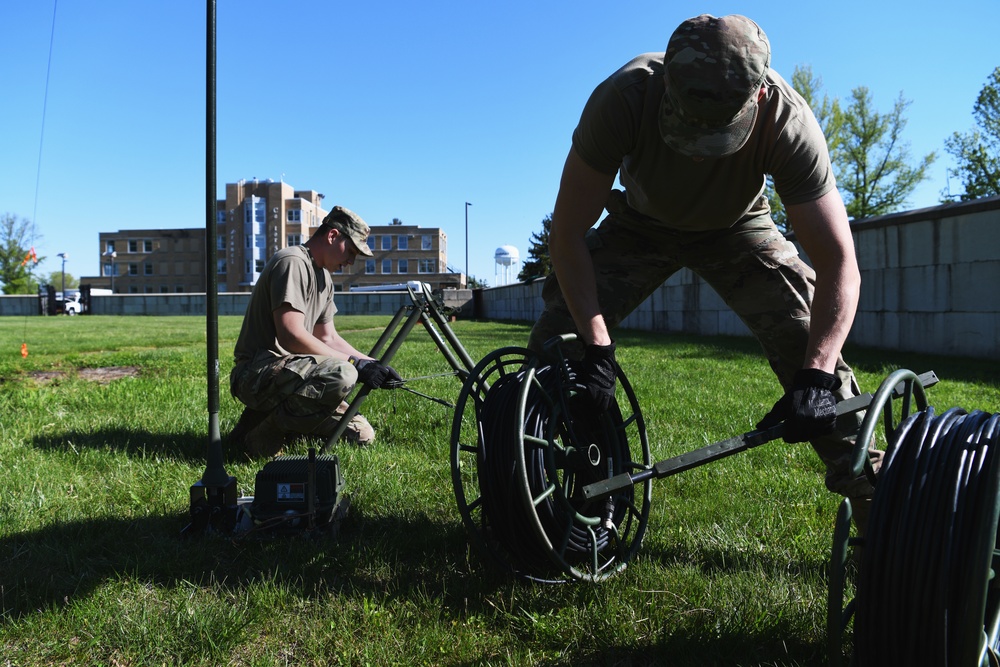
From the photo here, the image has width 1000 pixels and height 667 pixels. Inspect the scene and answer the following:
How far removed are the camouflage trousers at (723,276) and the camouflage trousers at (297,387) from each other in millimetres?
1739

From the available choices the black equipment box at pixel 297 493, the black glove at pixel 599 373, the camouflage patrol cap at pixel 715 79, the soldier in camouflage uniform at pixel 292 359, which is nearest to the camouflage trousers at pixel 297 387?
the soldier in camouflage uniform at pixel 292 359

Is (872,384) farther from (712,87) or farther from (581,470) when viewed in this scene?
(712,87)

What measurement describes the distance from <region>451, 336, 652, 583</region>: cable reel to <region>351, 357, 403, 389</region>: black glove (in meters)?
1.27

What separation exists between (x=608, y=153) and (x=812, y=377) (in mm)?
1151

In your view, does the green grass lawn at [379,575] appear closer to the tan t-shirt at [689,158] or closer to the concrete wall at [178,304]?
the tan t-shirt at [689,158]

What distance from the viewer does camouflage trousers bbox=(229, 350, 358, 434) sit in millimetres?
4766

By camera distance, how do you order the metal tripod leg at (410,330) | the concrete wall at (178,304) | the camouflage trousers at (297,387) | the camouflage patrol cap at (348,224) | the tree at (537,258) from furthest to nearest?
the tree at (537,258)
the concrete wall at (178,304)
the camouflage patrol cap at (348,224)
the camouflage trousers at (297,387)
the metal tripod leg at (410,330)

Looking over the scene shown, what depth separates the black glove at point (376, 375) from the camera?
4.31 metres

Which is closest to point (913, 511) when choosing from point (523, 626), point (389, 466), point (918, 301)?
point (523, 626)

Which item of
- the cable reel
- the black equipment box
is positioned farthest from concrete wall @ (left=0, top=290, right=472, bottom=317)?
the cable reel

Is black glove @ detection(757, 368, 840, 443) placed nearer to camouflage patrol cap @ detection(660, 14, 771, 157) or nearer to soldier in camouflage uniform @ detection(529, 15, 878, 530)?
soldier in camouflage uniform @ detection(529, 15, 878, 530)

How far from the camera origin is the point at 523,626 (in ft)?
8.23

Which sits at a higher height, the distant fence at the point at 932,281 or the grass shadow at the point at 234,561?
→ the distant fence at the point at 932,281

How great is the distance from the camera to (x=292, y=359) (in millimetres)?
4852
